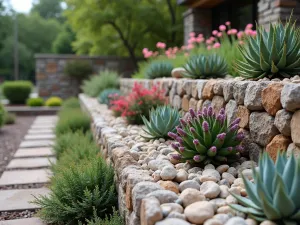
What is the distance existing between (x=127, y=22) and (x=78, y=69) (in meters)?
2.61

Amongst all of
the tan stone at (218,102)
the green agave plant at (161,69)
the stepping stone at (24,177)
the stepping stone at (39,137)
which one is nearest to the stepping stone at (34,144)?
the stepping stone at (39,137)

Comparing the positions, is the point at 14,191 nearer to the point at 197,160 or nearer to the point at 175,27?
the point at 197,160

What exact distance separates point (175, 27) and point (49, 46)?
35.2m

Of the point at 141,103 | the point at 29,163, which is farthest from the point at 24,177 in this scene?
the point at 141,103

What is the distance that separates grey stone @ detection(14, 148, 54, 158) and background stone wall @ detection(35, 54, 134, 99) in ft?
28.8

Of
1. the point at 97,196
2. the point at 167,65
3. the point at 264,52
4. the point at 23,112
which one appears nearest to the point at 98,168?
the point at 97,196

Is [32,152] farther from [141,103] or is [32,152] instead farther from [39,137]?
[141,103]

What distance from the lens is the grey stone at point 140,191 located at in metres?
2.02

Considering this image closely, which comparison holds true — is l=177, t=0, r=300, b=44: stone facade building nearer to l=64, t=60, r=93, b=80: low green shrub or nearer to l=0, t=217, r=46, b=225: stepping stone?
l=0, t=217, r=46, b=225: stepping stone

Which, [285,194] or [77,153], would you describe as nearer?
[285,194]

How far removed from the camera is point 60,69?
15.1m

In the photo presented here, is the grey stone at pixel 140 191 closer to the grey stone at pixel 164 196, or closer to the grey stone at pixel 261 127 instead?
the grey stone at pixel 164 196

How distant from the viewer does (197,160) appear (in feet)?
8.52

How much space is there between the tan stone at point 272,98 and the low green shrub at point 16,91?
44.3ft
